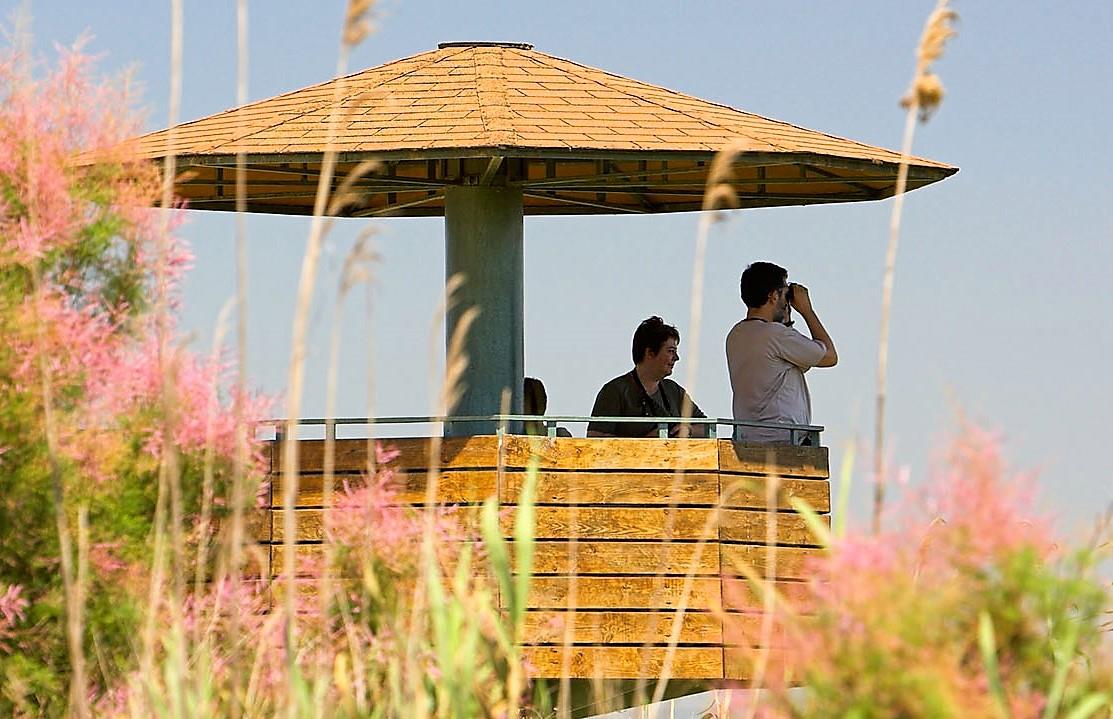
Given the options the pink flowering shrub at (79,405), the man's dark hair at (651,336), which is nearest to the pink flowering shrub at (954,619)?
the pink flowering shrub at (79,405)

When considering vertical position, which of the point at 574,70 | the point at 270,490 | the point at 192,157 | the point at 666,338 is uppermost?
the point at 574,70

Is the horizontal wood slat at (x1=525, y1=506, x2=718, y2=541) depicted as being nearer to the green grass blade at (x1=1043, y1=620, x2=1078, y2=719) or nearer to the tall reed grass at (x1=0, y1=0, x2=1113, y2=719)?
the tall reed grass at (x1=0, y1=0, x2=1113, y2=719)

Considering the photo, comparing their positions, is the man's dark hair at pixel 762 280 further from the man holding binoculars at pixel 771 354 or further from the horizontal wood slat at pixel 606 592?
the horizontal wood slat at pixel 606 592

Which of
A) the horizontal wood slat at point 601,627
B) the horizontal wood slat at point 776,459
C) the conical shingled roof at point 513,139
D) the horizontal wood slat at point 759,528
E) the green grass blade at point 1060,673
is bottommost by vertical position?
the horizontal wood slat at point 601,627

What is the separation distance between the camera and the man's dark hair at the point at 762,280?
25.7ft

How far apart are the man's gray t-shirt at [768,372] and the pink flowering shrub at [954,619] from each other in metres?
5.28

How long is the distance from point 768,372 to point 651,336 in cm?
72

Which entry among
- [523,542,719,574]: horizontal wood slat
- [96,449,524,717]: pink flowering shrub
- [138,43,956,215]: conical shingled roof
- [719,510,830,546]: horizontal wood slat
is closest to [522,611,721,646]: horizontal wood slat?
[523,542,719,574]: horizontal wood slat

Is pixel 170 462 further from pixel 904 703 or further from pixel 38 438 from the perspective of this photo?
pixel 38 438

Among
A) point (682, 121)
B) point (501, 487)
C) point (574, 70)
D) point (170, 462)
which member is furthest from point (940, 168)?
point (170, 462)

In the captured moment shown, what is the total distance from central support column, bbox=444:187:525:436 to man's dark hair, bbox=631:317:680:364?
61cm

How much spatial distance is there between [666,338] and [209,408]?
11.7ft

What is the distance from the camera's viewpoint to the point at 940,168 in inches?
319

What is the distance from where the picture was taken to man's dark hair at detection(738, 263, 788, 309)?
7.84 metres
